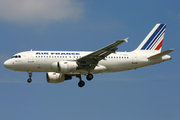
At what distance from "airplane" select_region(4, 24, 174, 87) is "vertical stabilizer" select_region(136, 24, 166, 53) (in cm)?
19

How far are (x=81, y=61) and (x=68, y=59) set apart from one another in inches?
69.1

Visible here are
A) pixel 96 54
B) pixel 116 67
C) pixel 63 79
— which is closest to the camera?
pixel 96 54

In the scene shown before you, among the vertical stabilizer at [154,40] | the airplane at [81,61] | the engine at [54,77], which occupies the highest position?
the vertical stabilizer at [154,40]

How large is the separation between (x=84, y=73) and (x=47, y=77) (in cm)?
573

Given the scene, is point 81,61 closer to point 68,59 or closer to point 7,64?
point 68,59

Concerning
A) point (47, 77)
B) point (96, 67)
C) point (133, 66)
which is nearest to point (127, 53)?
point (133, 66)

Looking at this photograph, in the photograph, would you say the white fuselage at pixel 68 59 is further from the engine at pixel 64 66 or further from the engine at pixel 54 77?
the engine at pixel 54 77

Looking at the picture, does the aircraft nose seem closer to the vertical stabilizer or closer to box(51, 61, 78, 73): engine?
box(51, 61, 78, 73): engine

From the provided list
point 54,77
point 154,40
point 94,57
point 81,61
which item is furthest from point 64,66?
point 154,40

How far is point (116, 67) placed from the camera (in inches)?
1690

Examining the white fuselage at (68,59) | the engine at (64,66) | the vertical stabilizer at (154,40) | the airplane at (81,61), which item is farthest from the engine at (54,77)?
the vertical stabilizer at (154,40)

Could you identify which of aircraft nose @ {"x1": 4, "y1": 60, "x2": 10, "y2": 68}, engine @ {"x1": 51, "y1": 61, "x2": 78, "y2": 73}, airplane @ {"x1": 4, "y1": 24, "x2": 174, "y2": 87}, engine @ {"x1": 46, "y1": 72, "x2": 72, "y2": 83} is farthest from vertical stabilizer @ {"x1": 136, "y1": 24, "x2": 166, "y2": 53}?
aircraft nose @ {"x1": 4, "y1": 60, "x2": 10, "y2": 68}

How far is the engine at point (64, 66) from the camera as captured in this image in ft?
130

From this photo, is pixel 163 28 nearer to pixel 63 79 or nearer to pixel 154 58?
pixel 154 58
